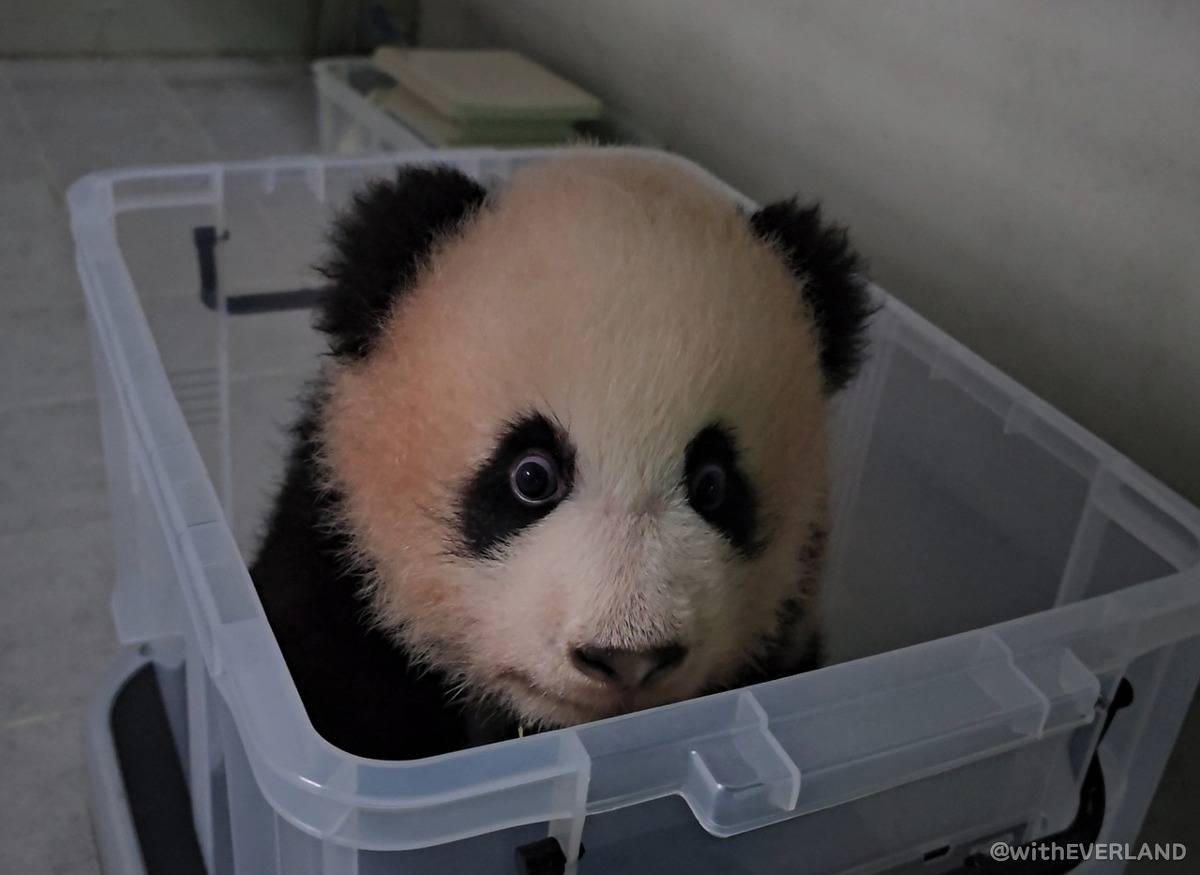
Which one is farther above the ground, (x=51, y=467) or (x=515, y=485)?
(x=515, y=485)

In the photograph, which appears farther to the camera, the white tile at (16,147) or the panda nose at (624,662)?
the white tile at (16,147)

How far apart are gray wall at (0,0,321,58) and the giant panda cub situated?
152 cm

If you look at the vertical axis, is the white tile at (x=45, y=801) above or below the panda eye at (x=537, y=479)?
below

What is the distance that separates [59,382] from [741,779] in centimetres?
98

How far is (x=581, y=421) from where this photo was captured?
47 centimetres

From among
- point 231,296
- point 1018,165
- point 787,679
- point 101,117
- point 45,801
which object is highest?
point 1018,165

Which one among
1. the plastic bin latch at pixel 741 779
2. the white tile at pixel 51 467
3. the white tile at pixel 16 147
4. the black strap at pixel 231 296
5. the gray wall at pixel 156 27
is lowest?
the white tile at pixel 51 467

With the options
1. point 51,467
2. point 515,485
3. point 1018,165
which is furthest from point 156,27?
point 515,485

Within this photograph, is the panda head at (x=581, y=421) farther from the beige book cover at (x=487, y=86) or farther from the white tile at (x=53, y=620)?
the beige book cover at (x=487, y=86)

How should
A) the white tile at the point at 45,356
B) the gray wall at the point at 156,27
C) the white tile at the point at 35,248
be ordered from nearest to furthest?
the white tile at the point at 45,356 < the white tile at the point at 35,248 < the gray wall at the point at 156,27

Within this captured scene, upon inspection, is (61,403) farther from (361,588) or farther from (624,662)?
(624,662)

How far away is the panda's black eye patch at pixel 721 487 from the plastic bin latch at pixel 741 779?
0.32 feet

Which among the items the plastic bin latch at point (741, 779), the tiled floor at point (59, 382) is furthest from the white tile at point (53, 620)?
the plastic bin latch at point (741, 779)

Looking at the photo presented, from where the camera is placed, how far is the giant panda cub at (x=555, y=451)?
1.54 ft
